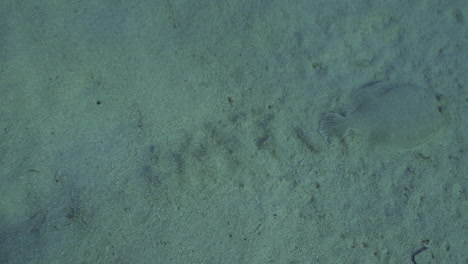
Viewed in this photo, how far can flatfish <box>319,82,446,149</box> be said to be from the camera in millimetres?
3555

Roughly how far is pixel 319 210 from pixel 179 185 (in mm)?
1321

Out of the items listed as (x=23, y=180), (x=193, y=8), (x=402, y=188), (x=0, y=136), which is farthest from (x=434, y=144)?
(x=0, y=136)

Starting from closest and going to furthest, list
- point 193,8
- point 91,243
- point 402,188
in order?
point 91,243
point 402,188
point 193,8

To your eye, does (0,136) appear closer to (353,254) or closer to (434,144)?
(353,254)

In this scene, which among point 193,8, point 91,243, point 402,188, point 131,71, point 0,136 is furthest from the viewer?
point 193,8

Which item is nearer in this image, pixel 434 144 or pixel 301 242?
pixel 301 242

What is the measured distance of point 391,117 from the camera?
363 cm

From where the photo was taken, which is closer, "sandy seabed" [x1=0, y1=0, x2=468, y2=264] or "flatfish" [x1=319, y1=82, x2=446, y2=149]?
"sandy seabed" [x1=0, y1=0, x2=468, y2=264]

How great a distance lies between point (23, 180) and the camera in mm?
3055

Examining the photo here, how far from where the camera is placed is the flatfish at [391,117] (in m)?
3.55

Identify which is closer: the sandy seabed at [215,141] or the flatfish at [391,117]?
the sandy seabed at [215,141]

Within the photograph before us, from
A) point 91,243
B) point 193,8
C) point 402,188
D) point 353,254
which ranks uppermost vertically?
point 193,8

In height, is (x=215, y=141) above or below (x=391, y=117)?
above

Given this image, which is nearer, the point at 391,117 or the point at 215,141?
the point at 215,141
